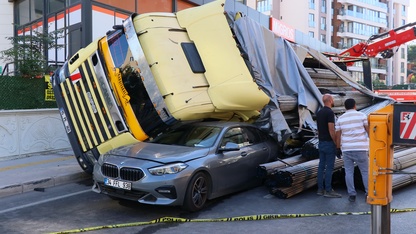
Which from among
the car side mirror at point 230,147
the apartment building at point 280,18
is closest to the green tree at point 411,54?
the apartment building at point 280,18

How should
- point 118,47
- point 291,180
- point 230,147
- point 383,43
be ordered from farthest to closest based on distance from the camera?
point 383,43 → point 118,47 → point 291,180 → point 230,147

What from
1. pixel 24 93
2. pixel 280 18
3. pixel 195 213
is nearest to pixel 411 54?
pixel 280 18

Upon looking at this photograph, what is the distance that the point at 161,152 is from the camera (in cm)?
622

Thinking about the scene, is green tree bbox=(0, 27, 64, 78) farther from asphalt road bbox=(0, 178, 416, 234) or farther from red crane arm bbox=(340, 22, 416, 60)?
red crane arm bbox=(340, 22, 416, 60)

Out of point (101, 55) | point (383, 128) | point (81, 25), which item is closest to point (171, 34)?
point (101, 55)

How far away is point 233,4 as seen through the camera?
68.8 feet

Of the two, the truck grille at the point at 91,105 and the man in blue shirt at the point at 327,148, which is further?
the truck grille at the point at 91,105

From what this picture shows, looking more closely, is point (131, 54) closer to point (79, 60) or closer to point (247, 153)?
point (79, 60)

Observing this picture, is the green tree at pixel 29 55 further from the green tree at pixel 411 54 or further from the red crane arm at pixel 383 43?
the green tree at pixel 411 54

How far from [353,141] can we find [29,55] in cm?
868

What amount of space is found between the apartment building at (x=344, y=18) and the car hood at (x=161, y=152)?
52578 mm

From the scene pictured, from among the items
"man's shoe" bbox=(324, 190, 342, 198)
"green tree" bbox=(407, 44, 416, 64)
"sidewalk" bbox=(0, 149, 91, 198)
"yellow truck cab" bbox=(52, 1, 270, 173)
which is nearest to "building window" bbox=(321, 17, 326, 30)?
"green tree" bbox=(407, 44, 416, 64)

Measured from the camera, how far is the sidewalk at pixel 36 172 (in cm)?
739

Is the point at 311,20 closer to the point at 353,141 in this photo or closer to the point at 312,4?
the point at 312,4
